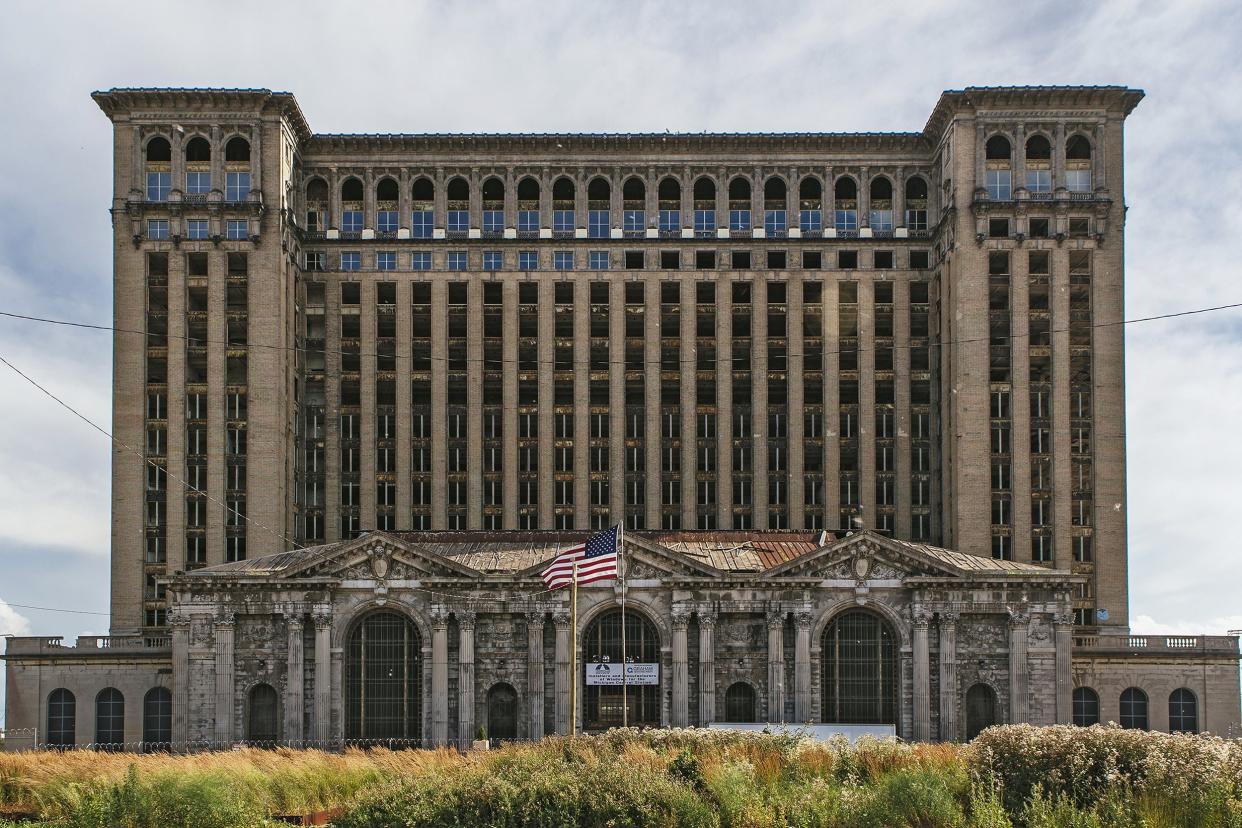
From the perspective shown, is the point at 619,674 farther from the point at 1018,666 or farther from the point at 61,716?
the point at 61,716

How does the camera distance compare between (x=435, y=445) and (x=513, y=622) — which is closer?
(x=513, y=622)

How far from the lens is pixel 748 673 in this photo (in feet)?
260

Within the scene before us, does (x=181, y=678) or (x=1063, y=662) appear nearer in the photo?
(x=181, y=678)

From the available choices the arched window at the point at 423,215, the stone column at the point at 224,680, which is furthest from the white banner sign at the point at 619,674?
the arched window at the point at 423,215

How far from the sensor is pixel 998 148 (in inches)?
4035

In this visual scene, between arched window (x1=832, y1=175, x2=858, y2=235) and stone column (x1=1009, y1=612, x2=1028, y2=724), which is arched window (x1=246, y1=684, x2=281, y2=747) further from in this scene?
arched window (x1=832, y1=175, x2=858, y2=235)

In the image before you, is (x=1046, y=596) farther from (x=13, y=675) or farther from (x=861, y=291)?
(x=13, y=675)

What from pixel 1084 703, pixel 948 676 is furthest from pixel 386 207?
pixel 1084 703

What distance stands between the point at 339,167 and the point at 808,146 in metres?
40.6

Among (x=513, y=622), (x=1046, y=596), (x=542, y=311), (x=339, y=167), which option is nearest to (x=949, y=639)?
(x=1046, y=596)

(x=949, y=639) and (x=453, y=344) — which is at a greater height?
(x=453, y=344)

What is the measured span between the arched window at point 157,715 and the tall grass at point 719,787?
46638mm

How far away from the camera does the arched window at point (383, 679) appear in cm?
7900

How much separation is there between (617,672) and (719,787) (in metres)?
40.9
